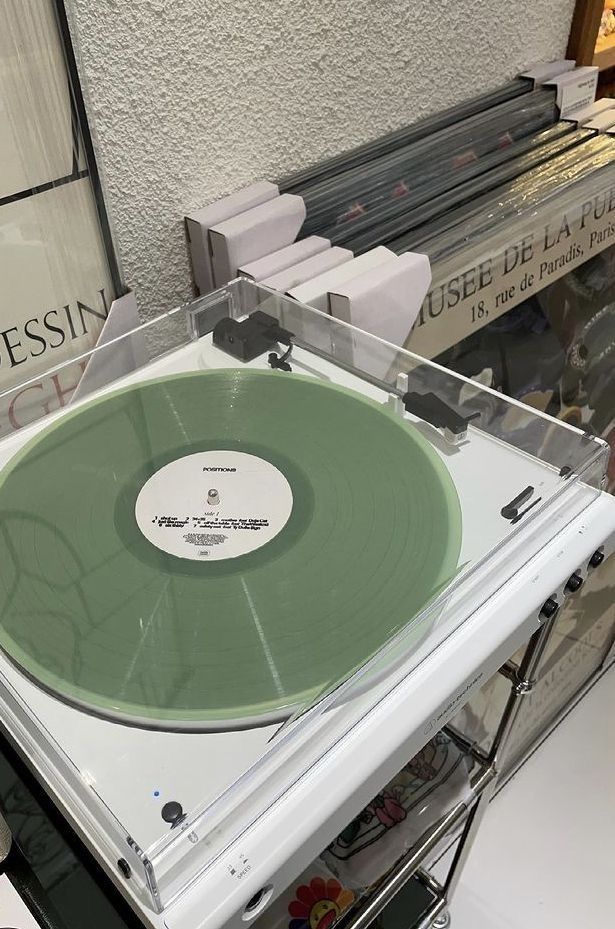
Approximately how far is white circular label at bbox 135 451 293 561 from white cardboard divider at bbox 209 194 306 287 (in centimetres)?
26

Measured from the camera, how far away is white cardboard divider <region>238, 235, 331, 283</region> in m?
0.77

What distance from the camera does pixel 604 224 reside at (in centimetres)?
99

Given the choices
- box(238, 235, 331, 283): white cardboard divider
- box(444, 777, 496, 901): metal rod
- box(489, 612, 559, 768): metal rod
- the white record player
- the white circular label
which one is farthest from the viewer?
box(444, 777, 496, 901): metal rod

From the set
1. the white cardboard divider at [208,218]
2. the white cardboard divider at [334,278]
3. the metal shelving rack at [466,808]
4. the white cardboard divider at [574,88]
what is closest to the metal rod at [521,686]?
the metal shelving rack at [466,808]

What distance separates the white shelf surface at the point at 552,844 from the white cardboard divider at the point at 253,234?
938 mm

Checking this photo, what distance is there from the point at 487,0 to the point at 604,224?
0.32m

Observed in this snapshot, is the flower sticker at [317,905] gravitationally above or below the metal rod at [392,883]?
below

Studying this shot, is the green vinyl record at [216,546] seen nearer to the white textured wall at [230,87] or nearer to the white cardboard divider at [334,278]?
the white cardboard divider at [334,278]

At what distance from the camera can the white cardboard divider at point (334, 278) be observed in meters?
0.73

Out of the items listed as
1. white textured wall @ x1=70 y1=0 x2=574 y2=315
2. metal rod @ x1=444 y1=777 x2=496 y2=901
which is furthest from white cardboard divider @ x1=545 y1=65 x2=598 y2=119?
metal rod @ x1=444 y1=777 x2=496 y2=901

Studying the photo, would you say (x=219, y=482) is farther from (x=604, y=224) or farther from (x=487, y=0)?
(x=487, y=0)

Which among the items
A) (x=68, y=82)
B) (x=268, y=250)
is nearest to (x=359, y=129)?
(x=268, y=250)

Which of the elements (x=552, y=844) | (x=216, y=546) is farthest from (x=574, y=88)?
(x=552, y=844)

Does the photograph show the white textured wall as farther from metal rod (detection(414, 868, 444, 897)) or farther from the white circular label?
metal rod (detection(414, 868, 444, 897))
